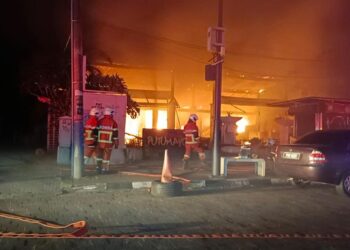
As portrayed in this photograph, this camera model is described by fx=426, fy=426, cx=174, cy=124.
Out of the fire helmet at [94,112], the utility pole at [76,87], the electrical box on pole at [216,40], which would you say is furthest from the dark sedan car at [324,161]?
the fire helmet at [94,112]

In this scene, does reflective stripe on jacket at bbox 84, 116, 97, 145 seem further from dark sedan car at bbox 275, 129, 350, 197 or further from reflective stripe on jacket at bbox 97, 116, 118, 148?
dark sedan car at bbox 275, 129, 350, 197

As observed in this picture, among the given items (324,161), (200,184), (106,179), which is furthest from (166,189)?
(324,161)

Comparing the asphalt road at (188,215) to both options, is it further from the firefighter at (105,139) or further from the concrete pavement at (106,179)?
the firefighter at (105,139)

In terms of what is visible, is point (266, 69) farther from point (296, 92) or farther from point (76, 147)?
point (76, 147)

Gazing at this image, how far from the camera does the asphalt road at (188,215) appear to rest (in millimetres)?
4883

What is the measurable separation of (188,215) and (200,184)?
3.08m

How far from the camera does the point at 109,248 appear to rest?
463 cm

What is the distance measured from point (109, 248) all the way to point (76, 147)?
4.89 m

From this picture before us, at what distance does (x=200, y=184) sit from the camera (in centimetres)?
948

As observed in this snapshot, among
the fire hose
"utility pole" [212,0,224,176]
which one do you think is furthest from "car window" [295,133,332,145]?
the fire hose

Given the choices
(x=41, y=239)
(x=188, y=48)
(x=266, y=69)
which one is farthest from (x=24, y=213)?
(x=266, y=69)

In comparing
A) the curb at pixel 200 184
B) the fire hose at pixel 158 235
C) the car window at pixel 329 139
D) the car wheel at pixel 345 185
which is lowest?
the fire hose at pixel 158 235

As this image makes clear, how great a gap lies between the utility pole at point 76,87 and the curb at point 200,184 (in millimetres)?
640

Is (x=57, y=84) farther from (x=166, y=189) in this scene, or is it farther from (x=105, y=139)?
(x=166, y=189)
